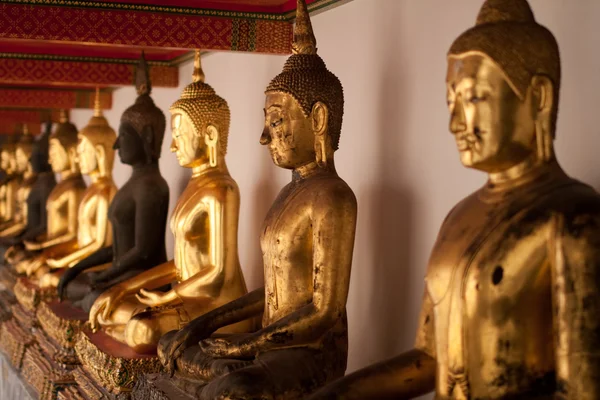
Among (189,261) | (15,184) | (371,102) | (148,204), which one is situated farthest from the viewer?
(15,184)

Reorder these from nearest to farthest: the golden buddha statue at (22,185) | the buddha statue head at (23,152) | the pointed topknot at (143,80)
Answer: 1. the pointed topknot at (143,80)
2. the golden buddha statue at (22,185)
3. the buddha statue head at (23,152)

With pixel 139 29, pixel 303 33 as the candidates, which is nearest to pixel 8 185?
pixel 139 29

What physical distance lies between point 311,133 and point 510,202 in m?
1.38

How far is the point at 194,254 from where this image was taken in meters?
5.05

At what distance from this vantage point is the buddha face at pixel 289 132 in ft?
13.0

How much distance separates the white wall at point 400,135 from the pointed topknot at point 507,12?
448 millimetres

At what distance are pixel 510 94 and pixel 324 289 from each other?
4.16ft

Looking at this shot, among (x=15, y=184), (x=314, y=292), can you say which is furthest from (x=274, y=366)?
(x=15, y=184)

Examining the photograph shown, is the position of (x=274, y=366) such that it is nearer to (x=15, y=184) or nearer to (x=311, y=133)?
(x=311, y=133)

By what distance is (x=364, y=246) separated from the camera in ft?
14.8

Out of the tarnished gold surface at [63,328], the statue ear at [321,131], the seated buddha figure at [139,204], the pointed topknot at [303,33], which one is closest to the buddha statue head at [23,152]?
the tarnished gold surface at [63,328]

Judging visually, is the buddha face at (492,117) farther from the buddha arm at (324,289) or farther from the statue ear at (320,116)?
the statue ear at (320,116)

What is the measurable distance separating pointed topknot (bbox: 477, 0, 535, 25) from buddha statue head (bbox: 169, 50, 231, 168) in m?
2.51

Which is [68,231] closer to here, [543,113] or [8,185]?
[8,185]
